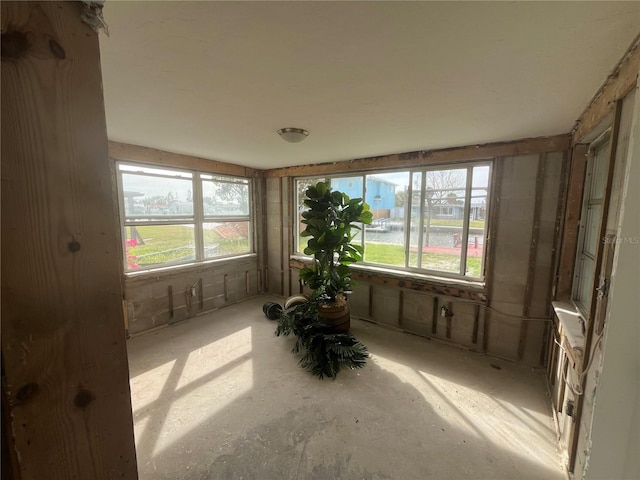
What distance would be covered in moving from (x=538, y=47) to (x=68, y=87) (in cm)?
178

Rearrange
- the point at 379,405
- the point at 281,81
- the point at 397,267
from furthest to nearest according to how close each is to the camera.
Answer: the point at 397,267 → the point at 379,405 → the point at 281,81

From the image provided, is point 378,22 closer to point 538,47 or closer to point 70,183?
point 538,47

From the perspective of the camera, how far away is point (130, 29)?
1.13 metres

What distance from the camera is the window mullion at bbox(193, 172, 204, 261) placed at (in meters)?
4.00

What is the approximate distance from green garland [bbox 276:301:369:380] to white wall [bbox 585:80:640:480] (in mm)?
2030

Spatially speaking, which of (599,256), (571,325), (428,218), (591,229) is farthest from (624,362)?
(428,218)

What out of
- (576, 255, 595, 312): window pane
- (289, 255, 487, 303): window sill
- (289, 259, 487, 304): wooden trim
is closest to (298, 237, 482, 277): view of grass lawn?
(289, 255, 487, 303): window sill

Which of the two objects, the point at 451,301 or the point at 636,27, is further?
the point at 451,301

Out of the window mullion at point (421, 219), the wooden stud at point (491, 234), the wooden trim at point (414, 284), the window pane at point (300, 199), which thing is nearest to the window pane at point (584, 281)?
the wooden stud at point (491, 234)

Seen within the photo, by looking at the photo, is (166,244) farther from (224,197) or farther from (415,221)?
(415,221)

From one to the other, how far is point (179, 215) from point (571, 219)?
15.3ft

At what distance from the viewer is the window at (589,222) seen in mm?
2035

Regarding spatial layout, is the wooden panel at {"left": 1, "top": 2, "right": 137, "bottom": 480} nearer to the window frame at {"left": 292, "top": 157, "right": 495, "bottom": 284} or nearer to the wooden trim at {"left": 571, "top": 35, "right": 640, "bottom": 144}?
the wooden trim at {"left": 571, "top": 35, "right": 640, "bottom": 144}

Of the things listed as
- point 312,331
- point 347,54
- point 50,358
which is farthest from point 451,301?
point 50,358
